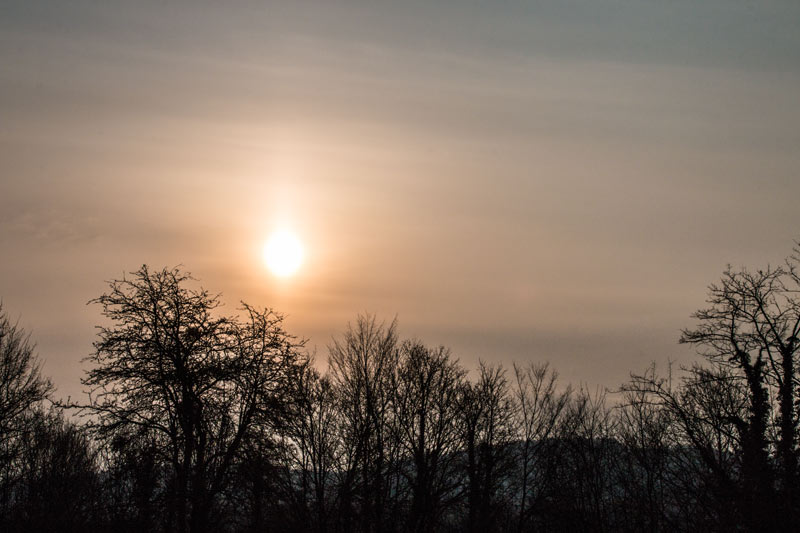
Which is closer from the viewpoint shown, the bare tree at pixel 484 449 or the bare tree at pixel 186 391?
the bare tree at pixel 186 391

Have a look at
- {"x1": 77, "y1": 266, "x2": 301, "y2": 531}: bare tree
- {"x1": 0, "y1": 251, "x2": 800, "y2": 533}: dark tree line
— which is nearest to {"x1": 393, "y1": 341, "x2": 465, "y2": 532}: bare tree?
{"x1": 0, "y1": 251, "x2": 800, "y2": 533}: dark tree line

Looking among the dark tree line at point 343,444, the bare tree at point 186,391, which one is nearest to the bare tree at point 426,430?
the dark tree line at point 343,444

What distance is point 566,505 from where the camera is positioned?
58000 mm

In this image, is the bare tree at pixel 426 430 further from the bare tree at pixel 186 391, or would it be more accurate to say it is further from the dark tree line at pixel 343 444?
the bare tree at pixel 186 391

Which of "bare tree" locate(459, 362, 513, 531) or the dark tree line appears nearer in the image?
the dark tree line

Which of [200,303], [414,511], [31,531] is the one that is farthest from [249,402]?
[414,511]

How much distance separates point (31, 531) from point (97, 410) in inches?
598

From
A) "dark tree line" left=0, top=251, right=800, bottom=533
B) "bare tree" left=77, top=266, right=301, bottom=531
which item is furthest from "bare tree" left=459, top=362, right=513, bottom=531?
"bare tree" left=77, top=266, right=301, bottom=531

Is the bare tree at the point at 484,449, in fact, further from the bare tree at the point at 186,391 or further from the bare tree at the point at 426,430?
the bare tree at the point at 186,391

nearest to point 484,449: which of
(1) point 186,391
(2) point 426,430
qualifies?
(2) point 426,430

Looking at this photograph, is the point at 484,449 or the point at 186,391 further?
the point at 484,449

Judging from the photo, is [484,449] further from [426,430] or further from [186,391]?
[186,391]

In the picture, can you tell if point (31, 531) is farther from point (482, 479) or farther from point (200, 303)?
point (482, 479)

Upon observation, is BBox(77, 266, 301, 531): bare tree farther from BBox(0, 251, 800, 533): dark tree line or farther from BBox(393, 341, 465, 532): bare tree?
BBox(393, 341, 465, 532): bare tree
